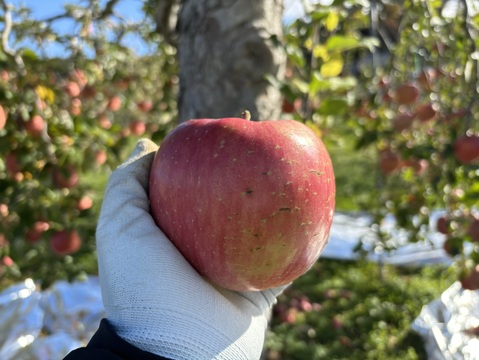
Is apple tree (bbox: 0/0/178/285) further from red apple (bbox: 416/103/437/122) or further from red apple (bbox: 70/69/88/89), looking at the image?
red apple (bbox: 416/103/437/122)

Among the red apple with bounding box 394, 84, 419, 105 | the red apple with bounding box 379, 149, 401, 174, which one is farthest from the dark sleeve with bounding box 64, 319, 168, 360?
the red apple with bounding box 394, 84, 419, 105

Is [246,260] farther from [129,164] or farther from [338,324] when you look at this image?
[338,324]

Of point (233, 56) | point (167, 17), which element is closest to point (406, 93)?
point (167, 17)

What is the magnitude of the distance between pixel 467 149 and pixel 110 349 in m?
1.22

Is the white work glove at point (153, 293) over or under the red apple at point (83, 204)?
over

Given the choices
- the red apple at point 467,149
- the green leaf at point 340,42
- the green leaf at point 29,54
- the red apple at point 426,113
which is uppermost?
the green leaf at point 340,42

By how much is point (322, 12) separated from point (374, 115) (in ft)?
4.10

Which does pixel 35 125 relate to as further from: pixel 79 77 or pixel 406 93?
pixel 406 93

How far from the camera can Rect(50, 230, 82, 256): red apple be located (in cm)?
175

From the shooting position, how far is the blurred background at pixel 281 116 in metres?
1.28

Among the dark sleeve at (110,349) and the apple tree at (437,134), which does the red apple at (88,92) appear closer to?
the apple tree at (437,134)

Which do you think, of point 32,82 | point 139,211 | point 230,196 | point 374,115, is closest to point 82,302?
point 32,82

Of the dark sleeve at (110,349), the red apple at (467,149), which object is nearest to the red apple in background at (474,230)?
the red apple at (467,149)

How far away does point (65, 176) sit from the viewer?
1.69 meters
